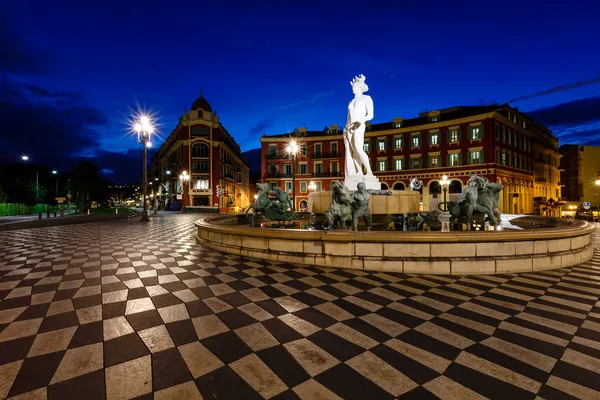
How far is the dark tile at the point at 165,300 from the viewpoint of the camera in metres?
3.54

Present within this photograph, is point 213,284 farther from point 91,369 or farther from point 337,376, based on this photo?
point 337,376

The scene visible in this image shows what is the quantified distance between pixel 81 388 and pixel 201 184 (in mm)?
42840

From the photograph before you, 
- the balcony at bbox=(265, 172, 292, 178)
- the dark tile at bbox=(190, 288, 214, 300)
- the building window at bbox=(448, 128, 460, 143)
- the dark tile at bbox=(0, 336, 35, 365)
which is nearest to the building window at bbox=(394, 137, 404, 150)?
the building window at bbox=(448, 128, 460, 143)

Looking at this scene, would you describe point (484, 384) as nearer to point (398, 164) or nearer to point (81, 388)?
point (81, 388)

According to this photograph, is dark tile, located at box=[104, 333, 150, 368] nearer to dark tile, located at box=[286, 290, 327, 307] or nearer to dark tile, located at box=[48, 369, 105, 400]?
dark tile, located at box=[48, 369, 105, 400]

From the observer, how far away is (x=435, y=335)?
274cm

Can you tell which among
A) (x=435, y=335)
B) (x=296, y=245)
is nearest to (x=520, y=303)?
(x=435, y=335)

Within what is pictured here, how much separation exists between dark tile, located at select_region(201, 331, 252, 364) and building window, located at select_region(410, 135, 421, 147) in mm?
37786

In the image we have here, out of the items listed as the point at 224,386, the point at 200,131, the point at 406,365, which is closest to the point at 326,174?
the point at 200,131

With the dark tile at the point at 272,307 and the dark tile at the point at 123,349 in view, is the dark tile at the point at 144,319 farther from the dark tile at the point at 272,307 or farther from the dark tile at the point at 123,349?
the dark tile at the point at 272,307

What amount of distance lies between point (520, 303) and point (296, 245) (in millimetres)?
3852

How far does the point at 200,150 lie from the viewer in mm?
42469

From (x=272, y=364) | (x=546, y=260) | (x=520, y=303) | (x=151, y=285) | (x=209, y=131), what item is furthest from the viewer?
(x=209, y=131)

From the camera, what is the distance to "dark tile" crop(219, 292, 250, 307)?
3.59m
